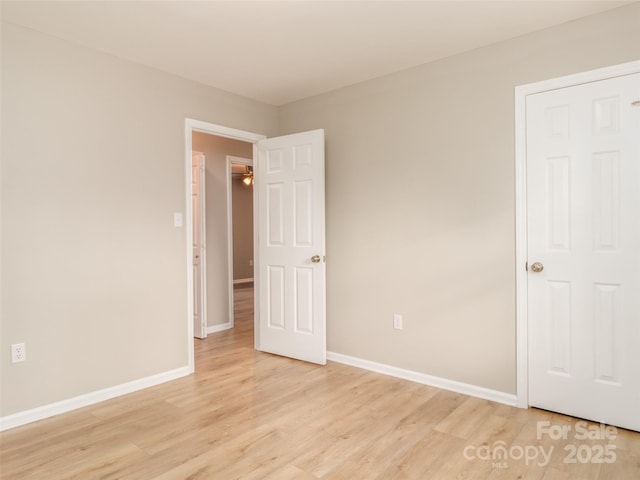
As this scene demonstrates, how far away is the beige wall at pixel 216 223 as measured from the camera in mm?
4941

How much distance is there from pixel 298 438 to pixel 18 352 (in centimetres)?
186

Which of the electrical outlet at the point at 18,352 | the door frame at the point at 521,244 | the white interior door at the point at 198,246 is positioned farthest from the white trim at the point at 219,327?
the door frame at the point at 521,244

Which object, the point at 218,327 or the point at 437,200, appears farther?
the point at 218,327

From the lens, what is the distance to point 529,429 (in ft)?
8.11

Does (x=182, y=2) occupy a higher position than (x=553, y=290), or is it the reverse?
(x=182, y=2)

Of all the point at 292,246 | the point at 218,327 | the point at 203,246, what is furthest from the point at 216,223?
the point at 292,246

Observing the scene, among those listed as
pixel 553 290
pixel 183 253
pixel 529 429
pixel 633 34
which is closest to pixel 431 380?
pixel 529 429

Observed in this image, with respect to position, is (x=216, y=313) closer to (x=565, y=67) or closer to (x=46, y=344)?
(x=46, y=344)

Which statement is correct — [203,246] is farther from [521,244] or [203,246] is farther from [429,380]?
[521,244]

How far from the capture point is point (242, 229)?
31.0 feet

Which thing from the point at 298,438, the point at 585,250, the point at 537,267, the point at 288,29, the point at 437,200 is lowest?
the point at 298,438

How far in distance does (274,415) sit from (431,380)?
4.30 feet

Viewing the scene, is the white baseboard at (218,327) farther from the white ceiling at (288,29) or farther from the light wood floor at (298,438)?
the white ceiling at (288,29)

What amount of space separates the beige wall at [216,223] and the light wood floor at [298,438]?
1.81 meters
